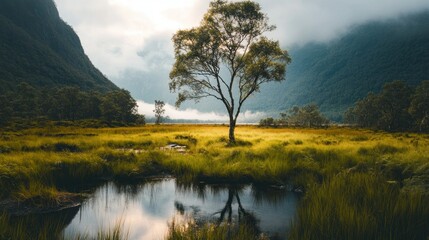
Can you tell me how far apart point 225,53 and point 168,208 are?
30435 mm

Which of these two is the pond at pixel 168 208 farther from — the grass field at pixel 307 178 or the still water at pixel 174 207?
the grass field at pixel 307 178

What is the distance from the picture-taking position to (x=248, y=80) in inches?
1630

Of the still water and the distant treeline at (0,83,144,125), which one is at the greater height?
the distant treeline at (0,83,144,125)

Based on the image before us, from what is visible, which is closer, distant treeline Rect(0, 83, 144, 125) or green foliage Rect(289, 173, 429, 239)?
green foliage Rect(289, 173, 429, 239)

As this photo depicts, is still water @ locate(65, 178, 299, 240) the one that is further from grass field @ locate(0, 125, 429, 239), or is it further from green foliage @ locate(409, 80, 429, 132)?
green foliage @ locate(409, 80, 429, 132)

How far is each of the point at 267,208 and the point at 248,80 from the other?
30.5 m

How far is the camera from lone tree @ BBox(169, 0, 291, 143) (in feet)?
127

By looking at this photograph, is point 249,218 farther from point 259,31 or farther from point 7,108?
point 7,108

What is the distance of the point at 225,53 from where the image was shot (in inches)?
1581

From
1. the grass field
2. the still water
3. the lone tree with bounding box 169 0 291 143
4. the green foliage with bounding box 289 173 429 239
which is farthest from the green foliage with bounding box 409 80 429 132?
the green foliage with bounding box 289 173 429 239

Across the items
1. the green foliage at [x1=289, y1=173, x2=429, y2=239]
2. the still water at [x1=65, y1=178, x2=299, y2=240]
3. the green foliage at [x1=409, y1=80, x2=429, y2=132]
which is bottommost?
the still water at [x1=65, y1=178, x2=299, y2=240]

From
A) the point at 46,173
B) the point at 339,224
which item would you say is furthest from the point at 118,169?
the point at 339,224

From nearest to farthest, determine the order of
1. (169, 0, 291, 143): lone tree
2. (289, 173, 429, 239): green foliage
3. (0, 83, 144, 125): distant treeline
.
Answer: (289, 173, 429, 239): green foliage
(169, 0, 291, 143): lone tree
(0, 83, 144, 125): distant treeline

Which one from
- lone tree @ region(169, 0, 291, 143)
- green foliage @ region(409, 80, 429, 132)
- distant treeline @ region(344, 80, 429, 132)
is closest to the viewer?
lone tree @ region(169, 0, 291, 143)
